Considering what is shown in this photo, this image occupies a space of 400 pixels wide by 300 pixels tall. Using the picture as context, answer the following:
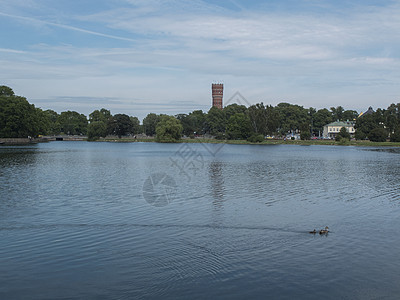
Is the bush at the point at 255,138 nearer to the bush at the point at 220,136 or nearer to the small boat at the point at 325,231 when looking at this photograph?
the bush at the point at 220,136

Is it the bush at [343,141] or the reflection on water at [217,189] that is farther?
the bush at [343,141]

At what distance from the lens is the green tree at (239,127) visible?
175375 millimetres

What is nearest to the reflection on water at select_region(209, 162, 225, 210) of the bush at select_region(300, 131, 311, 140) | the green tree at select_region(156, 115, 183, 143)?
the green tree at select_region(156, 115, 183, 143)

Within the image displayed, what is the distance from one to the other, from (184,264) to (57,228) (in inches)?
335

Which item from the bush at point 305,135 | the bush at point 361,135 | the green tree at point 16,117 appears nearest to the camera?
the green tree at point 16,117

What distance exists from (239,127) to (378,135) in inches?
2175

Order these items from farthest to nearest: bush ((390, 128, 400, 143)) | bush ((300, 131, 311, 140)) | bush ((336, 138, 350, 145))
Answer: bush ((300, 131, 311, 140)) < bush ((336, 138, 350, 145)) < bush ((390, 128, 400, 143))

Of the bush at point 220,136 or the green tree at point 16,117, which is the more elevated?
the green tree at point 16,117

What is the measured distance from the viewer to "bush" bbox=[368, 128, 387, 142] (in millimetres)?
153250

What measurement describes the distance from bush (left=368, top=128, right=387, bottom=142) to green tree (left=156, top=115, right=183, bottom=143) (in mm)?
74205

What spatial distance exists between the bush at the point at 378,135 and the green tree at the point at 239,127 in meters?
47.7

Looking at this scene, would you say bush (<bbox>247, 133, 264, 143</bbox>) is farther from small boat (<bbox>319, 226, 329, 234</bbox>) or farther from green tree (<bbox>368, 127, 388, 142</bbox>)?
small boat (<bbox>319, 226, 329, 234</bbox>)

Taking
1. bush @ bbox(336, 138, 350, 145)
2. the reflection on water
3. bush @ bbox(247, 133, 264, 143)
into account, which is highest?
bush @ bbox(247, 133, 264, 143)

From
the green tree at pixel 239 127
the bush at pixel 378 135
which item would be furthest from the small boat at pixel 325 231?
the green tree at pixel 239 127
